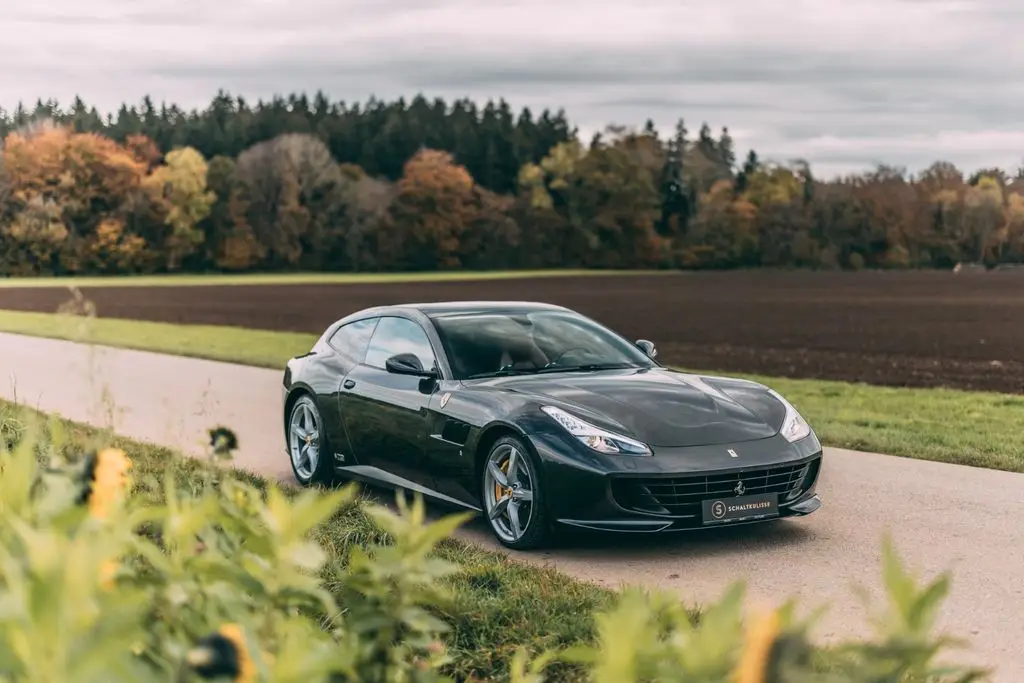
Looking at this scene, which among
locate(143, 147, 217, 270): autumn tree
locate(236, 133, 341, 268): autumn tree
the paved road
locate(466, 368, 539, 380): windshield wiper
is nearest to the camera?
the paved road

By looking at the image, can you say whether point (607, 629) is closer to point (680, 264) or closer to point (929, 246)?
point (929, 246)

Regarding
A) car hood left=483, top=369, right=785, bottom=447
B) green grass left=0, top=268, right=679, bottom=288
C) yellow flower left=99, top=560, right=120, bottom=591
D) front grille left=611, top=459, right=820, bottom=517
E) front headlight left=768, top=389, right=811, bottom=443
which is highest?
yellow flower left=99, top=560, right=120, bottom=591

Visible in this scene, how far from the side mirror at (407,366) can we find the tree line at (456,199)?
50.1 metres

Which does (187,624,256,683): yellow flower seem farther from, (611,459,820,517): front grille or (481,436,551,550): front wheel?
(481,436,551,550): front wheel

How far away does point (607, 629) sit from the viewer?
154 cm

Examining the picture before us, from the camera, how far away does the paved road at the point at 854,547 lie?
585cm

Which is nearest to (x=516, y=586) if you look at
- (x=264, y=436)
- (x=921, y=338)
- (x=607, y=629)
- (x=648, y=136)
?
(x=607, y=629)

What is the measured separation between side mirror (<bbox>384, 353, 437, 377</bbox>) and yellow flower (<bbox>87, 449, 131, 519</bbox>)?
5.95 m

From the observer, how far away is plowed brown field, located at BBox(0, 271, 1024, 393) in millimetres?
24750

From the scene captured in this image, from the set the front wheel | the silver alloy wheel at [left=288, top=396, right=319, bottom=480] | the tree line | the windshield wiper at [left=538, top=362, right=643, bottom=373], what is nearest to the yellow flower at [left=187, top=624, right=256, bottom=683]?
the front wheel

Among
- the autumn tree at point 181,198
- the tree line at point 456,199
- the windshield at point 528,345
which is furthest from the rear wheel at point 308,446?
the autumn tree at point 181,198

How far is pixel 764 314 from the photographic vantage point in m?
48.3

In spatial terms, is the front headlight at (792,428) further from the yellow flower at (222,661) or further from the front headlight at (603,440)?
the yellow flower at (222,661)

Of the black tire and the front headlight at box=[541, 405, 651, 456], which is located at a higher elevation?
the front headlight at box=[541, 405, 651, 456]
